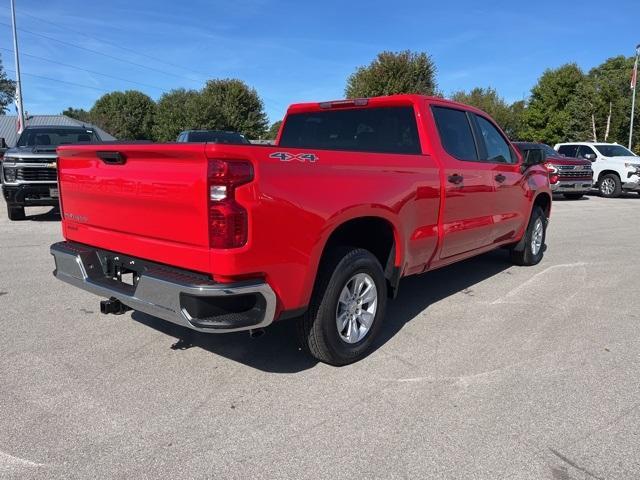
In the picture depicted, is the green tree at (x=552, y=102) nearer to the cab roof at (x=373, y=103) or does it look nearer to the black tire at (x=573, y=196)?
the black tire at (x=573, y=196)

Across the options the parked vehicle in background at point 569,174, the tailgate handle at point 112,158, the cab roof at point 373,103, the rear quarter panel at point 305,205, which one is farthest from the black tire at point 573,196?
the tailgate handle at point 112,158

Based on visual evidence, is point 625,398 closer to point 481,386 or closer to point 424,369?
point 481,386

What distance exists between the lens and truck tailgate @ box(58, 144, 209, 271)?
2.94 m

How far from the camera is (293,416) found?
3.07m

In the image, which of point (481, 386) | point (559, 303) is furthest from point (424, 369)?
point (559, 303)

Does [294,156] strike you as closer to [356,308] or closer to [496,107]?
[356,308]

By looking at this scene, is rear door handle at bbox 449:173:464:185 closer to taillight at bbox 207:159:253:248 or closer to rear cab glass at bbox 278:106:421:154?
rear cab glass at bbox 278:106:421:154

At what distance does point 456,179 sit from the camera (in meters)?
4.73

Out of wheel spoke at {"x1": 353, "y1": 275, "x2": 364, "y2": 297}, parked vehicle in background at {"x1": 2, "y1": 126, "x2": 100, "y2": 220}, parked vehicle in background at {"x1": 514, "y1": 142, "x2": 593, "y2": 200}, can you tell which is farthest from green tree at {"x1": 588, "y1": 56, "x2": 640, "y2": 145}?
wheel spoke at {"x1": 353, "y1": 275, "x2": 364, "y2": 297}

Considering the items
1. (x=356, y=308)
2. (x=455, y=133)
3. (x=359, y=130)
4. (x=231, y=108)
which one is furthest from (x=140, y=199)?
(x=231, y=108)

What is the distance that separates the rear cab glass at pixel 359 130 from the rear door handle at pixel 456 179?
15.3 inches

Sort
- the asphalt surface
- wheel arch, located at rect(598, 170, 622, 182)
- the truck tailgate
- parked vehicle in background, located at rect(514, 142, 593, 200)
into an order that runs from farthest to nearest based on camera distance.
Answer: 1. wheel arch, located at rect(598, 170, 622, 182)
2. parked vehicle in background, located at rect(514, 142, 593, 200)
3. the truck tailgate
4. the asphalt surface

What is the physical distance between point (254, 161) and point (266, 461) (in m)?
1.53

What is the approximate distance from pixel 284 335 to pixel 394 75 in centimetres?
3535
